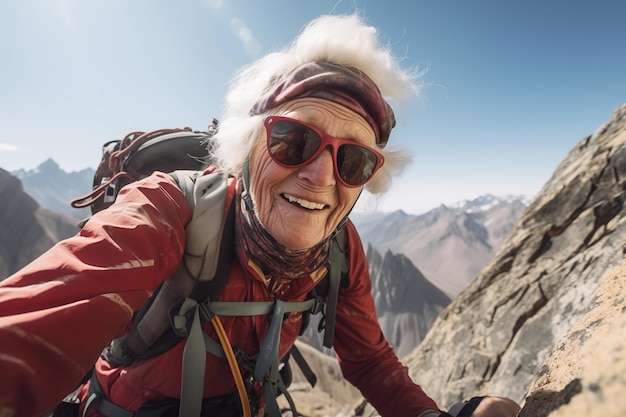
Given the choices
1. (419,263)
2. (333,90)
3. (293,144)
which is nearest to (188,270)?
(293,144)

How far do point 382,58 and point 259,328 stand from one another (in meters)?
2.16

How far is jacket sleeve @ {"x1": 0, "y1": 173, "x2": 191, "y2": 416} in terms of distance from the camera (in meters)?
0.86

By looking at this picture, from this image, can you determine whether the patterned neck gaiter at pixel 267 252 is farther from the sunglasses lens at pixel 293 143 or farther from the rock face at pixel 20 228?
the rock face at pixel 20 228

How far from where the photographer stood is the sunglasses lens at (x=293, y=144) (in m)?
1.69

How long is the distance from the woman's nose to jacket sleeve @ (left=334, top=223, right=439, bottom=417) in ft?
2.96

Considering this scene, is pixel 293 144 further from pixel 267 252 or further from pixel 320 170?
pixel 267 252

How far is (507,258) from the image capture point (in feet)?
20.2

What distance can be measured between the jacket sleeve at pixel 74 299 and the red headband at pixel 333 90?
102cm

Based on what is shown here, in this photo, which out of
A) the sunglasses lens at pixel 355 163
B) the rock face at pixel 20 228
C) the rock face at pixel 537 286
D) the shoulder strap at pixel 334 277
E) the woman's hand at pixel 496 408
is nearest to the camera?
the woman's hand at pixel 496 408

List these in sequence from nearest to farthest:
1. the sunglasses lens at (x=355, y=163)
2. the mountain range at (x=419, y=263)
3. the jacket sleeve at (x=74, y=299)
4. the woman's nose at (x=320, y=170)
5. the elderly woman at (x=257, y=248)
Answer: the jacket sleeve at (x=74, y=299)
the elderly woman at (x=257, y=248)
the woman's nose at (x=320, y=170)
the sunglasses lens at (x=355, y=163)
the mountain range at (x=419, y=263)

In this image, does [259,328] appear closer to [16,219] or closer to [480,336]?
[480,336]

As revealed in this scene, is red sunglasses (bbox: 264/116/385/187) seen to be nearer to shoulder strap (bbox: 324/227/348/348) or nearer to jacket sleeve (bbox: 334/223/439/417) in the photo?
shoulder strap (bbox: 324/227/348/348)

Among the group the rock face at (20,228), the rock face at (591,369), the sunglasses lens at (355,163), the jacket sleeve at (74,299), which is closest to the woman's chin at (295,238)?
the sunglasses lens at (355,163)

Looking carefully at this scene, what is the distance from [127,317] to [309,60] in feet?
6.01
